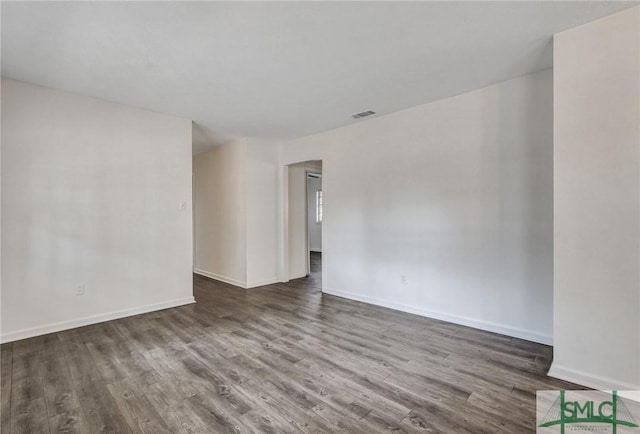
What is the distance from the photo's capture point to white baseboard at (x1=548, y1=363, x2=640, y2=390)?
2004 mm

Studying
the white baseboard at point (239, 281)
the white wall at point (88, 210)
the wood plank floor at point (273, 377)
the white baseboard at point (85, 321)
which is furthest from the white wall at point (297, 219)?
the wood plank floor at point (273, 377)

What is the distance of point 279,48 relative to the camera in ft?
7.76

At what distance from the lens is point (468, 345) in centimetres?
280

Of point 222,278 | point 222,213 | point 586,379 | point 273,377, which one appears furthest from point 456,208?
point 222,278

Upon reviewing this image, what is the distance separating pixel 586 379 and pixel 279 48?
3371mm

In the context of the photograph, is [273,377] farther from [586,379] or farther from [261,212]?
[261,212]

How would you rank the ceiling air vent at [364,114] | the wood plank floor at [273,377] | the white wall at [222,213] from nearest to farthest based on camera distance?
the wood plank floor at [273,377], the ceiling air vent at [364,114], the white wall at [222,213]

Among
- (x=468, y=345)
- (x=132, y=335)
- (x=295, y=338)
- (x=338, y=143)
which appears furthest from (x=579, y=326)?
(x=132, y=335)

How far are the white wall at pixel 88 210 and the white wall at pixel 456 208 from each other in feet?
7.82

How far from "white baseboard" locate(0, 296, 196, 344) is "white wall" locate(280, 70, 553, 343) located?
2.38 metres

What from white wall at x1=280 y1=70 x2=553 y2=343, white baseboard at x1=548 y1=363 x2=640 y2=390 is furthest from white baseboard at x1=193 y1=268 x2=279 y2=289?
white baseboard at x1=548 y1=363 x2=640 y2=390

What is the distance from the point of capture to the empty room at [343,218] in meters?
1.95

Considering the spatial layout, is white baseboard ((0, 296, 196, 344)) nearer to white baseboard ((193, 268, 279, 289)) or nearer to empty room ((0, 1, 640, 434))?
empty room ((0, 1, 640, 434))

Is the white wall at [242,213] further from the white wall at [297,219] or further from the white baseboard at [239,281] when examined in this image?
the white wall at [297,219]
